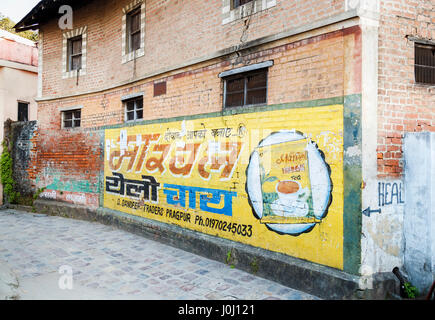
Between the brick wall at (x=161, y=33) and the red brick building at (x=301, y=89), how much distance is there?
32 mm

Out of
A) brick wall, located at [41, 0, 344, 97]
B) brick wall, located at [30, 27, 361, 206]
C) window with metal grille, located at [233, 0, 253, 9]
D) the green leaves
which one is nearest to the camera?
brick wall, located at [30, 27, 361, 206]

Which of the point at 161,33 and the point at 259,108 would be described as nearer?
the point at 259,108

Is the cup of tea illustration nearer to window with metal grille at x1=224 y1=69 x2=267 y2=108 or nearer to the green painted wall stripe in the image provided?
the green painted wall stripe

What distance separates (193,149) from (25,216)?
741cm

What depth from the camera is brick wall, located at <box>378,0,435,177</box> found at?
14.6 ft

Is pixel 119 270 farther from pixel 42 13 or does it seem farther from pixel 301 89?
pixel 42 13

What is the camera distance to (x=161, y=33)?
7914mm

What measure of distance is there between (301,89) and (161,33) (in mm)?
4447

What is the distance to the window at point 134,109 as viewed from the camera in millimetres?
8648

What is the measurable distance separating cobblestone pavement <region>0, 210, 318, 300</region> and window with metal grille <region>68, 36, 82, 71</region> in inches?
225

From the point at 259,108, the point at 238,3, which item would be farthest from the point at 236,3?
the point at 259,108

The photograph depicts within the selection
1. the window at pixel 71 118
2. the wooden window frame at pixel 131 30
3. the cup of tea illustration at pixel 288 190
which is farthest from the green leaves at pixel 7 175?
the cup of tea illustration at pixel 288 190

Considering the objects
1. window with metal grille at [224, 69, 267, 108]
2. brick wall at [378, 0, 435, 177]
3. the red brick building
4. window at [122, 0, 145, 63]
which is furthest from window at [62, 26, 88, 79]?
brick wall at [378, 0, 435, 177]

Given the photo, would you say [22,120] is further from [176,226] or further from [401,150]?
[401,150]
